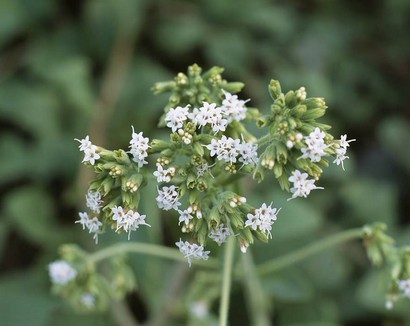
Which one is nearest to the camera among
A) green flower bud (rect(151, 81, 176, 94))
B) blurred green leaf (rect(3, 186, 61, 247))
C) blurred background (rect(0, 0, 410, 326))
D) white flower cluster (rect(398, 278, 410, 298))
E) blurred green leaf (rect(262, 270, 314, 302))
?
green flower bud (rect(151, 81, 176, 94))

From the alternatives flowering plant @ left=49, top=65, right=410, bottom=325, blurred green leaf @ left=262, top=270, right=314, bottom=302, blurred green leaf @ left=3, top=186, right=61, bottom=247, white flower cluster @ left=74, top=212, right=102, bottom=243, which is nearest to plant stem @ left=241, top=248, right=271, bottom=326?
blurred green leaf @ left=262, top=270, right=314, bottom=302

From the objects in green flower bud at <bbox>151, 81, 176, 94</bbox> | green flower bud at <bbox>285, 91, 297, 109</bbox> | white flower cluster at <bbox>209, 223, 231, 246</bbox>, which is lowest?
white flower cluster at <bbox>209, 223, 231, 246</bbox>

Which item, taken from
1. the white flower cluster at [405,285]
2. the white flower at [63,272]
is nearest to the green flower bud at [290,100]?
the white flower cluster at [405,285]

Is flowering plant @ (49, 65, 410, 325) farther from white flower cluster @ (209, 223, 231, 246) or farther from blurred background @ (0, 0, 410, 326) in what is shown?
blurred background @ (0, 0, 410, 326)

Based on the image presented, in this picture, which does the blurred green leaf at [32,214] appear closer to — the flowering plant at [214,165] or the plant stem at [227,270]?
the plant stem at [227,270]

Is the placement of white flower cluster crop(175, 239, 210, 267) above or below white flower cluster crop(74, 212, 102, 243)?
below

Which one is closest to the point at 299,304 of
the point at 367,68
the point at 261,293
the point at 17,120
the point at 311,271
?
the point at 311,271

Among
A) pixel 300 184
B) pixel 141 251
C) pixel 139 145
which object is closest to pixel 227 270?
pixel 141 251
